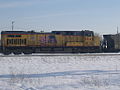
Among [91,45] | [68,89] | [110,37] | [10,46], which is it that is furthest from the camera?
[110,37]

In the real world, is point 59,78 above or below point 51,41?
below

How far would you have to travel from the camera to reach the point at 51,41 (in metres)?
38.0

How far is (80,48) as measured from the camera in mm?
37844

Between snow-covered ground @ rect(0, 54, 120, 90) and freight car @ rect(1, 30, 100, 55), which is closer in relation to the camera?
snow-covered ground @ rect(0, 54, 120, 90)

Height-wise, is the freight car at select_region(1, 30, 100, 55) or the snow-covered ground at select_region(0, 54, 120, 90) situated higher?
the freight car at select_region(1, 30, 100, 55)

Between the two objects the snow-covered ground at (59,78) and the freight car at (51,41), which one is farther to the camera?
the freight car at (51,41)

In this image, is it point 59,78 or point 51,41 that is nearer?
point 59,78

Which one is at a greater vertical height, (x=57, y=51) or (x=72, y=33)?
(x=72, y=33)

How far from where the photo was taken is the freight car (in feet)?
119

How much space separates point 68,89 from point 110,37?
111ft

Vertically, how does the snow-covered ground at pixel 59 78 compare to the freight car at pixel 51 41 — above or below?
below

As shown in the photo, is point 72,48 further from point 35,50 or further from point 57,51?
point 35,50

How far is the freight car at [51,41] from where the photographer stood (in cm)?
3619

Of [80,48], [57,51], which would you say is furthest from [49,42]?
[80,48]
